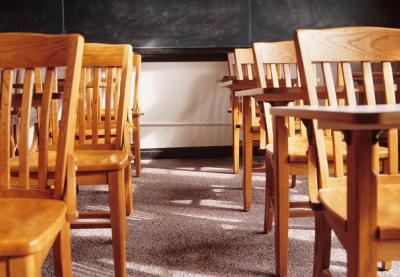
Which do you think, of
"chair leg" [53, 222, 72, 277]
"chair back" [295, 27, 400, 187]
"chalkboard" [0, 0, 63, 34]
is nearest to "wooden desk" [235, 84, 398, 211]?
"chair back" [295, 27, 400, 187]

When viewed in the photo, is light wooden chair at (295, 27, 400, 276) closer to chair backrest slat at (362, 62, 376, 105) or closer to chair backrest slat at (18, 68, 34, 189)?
chair backrest slat at (362, 62, 376, 105)

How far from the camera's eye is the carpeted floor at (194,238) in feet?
5.58

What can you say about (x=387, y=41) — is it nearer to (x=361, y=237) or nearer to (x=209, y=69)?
(x=361, y=237)

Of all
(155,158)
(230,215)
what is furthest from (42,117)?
(155,158)

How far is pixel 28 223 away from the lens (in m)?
0.88

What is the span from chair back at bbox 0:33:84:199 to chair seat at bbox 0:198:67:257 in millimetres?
51

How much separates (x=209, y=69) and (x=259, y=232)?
2.45 meters

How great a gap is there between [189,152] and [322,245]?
326cm

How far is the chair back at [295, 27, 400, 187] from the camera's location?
1161mm

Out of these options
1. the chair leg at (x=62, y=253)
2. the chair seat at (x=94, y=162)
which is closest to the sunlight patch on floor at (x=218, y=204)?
the chair seat at (x=94, y=162)

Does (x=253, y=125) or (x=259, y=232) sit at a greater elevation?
(x=253, y=125)

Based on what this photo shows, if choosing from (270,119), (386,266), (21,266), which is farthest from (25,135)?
(386,266)

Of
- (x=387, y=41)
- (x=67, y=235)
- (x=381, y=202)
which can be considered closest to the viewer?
(x=381, y=202)

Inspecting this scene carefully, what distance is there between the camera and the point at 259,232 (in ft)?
6.89
